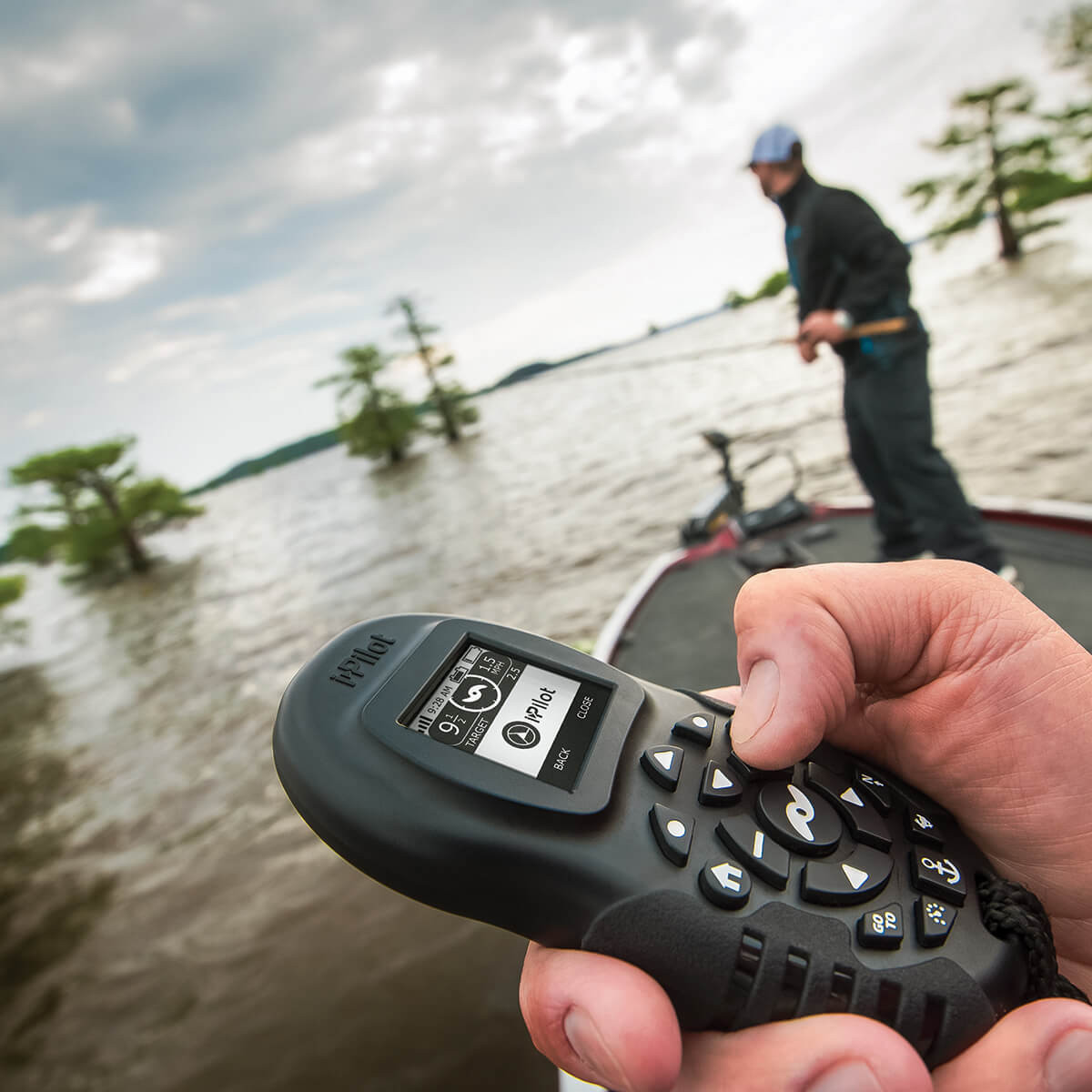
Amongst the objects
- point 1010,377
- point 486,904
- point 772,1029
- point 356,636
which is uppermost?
point 356,636

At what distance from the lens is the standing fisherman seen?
3.32 metres

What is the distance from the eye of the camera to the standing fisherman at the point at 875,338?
3.32 m

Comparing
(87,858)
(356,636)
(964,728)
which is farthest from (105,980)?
(964,728)

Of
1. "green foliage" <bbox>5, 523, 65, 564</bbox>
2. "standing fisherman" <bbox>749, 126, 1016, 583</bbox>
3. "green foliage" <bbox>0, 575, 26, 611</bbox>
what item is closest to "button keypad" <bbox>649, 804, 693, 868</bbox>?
"standing fisherman" <bbox>749, 126, 1016, 583</bbox>

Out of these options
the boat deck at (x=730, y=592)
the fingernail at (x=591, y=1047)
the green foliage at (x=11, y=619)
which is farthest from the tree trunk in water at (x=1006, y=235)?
the green foliage at (x=11, y=619)

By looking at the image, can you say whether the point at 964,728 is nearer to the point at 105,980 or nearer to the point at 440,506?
the point at 105,980

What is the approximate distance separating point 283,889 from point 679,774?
485 centimetres

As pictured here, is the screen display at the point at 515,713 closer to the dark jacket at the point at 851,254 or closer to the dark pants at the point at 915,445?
the dark pants at the point at 915,445

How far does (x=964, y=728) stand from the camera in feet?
3.85

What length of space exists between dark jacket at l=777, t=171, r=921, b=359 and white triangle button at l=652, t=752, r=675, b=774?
10.1 feet

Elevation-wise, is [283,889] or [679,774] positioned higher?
[679,774]

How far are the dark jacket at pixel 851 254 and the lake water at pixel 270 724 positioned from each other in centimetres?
310

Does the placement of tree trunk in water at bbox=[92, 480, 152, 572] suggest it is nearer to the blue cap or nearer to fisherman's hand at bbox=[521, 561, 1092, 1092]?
the blue cap

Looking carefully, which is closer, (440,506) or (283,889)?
(283,889)
